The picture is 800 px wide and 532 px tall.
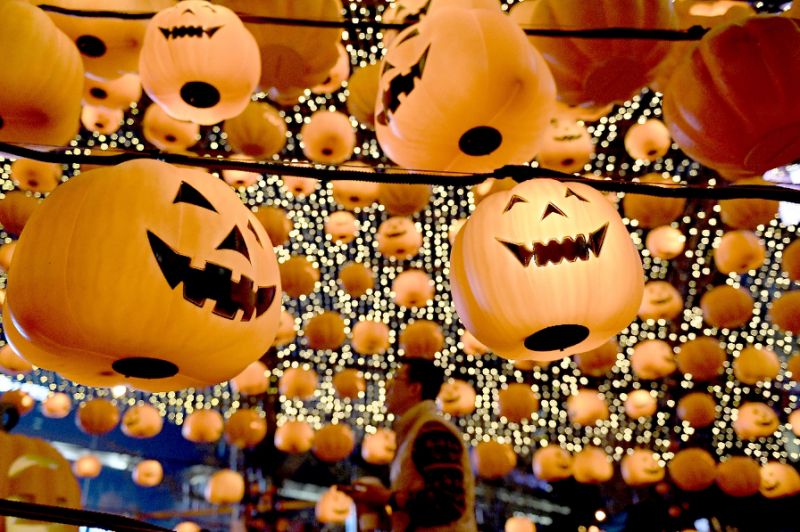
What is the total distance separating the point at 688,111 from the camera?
5.79ft

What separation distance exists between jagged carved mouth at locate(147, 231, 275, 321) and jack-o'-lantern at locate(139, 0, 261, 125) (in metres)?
1.00

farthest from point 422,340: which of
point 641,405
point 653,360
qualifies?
point 641,405

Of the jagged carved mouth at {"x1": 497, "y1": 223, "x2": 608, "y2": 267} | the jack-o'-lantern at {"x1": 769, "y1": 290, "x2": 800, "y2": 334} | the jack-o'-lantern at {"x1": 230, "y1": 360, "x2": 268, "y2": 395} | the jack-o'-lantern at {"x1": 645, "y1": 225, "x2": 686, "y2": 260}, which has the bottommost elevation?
the jagged carved mouth at {"x1": 497, "y1": 223, "x2": 608, "y2": 267}

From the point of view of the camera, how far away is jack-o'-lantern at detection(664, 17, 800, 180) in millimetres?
Answer: 1644

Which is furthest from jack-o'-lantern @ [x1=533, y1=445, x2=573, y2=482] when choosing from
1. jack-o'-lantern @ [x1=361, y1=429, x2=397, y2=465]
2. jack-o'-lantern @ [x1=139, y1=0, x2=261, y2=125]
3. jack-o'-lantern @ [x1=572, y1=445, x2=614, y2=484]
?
jack-o'-lantern @ [x1=139, y1=0, x2=261, y2=125]

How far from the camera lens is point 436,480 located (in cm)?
221

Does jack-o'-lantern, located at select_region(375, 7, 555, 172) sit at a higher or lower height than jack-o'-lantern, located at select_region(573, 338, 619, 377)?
lower

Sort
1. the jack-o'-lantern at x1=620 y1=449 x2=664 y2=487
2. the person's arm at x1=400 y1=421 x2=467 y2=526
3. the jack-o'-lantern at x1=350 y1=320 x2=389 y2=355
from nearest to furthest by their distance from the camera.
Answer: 1. the person's arm at x1=400 y1=421 x2=467 y2=526
2. the jack-o'-lantern at x1=350 y1=320 x2=389 y2=355
3. the jack-o'-lantern at x1=620 y1=449 x2=664 y2=487

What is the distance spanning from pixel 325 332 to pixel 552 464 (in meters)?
2.48

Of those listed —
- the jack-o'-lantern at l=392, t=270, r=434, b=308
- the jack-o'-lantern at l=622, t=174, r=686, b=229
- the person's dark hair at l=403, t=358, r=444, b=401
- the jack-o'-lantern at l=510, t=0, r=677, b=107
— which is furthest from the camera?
the jack-o'-lantern at l=392, t=270, r=434, b=308

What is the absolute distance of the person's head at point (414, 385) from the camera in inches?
107

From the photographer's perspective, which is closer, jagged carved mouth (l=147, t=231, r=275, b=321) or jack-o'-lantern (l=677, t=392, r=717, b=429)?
Result: jagged carved mouth (l=147, t=231, r=275, b=321)

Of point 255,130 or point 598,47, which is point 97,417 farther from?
point 598,47

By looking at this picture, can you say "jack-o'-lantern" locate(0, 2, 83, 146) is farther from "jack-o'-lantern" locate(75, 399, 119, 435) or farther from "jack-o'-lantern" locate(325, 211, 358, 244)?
"jack-o'-lantern" locate(75, 399, 119, 435)
